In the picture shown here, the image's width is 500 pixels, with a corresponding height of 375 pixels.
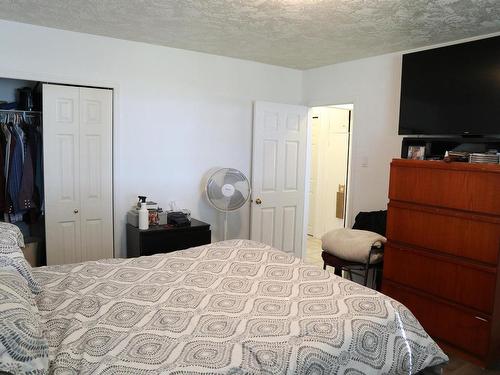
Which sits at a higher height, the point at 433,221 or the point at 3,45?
the point at 3,45

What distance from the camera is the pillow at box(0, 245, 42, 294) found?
1.74 meters

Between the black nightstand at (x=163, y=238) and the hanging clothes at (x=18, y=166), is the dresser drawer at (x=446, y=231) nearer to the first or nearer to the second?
the black nightstand at (x=163, y=238)

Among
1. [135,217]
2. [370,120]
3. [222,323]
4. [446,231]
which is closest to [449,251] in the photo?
[446,231]

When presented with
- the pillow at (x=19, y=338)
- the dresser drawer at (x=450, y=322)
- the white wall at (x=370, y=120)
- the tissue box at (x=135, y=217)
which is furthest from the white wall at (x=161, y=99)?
the pillow at (x=19, y=338)

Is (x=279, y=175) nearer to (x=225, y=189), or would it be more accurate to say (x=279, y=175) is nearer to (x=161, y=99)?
(x=225, y=189)

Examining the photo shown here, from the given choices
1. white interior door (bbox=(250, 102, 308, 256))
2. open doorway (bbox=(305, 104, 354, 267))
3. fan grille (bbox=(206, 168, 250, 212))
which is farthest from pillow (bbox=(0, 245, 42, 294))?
open doorway (bbox=(305, 104, 354, 267))

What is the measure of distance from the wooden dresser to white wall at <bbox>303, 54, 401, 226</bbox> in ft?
2.39

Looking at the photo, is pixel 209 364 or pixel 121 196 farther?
pixel 121 196

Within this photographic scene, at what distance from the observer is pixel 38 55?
317 centimetres

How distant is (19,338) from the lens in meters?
1.21

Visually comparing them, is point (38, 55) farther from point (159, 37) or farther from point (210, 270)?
point (210, 270)

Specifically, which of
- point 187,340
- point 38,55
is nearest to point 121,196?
point 38,55

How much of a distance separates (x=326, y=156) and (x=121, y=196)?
10.7ft

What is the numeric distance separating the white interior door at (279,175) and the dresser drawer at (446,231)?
157cm
